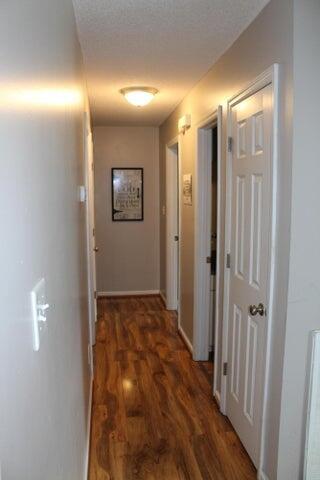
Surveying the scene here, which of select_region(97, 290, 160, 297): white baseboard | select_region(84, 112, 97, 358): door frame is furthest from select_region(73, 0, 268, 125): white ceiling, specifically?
select_region(97, 290, 160, 297): white baseboard

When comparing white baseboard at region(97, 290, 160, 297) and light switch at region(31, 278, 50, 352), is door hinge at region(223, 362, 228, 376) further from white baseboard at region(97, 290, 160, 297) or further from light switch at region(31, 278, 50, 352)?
white baseboard at region(97, 290, 160, 297)

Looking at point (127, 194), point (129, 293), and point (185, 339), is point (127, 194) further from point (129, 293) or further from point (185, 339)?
point (185, 339)

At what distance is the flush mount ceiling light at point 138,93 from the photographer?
Answer: 3.29 metres

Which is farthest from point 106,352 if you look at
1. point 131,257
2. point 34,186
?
point 34,186

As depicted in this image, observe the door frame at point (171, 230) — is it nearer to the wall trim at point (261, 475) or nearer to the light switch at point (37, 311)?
the wall trim at point (261, 475)

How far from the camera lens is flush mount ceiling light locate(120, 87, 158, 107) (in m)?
3.29

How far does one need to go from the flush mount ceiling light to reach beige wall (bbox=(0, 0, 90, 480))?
82.9 inches

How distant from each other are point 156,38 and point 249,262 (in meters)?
1.42

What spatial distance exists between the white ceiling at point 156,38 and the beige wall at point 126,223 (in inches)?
70.2

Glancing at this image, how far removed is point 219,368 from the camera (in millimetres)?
2693

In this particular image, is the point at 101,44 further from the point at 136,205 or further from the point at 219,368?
the point at 136,205

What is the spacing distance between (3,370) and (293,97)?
4.99 ft

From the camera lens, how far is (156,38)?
7.39 ft

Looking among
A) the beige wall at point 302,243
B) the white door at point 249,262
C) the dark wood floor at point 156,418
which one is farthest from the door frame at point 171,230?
the beige wall at point 302,243
